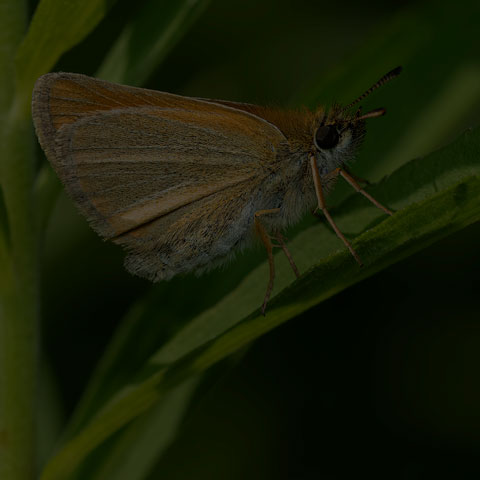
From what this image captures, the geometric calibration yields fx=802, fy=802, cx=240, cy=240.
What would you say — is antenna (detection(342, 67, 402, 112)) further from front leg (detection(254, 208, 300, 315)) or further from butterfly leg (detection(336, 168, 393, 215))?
front leg (detection(254, 208, 300, 315))

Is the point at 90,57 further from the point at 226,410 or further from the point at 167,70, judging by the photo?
the point at 226,410

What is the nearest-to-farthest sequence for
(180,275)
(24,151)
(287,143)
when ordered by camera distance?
1. (24,151)
2. (180,275)
3. (287,143)

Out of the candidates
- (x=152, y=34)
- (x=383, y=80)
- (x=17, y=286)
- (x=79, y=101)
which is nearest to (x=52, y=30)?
(x=152, y=34)

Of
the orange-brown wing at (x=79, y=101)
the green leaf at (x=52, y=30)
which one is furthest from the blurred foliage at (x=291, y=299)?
the orange-brown wing at (x=79, y=101)

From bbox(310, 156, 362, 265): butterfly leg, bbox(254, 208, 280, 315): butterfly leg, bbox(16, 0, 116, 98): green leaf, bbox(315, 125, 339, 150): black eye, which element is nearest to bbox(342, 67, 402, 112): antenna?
bbox(315, 125, 339, 150): black eye

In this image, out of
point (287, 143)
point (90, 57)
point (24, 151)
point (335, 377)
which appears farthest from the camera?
point (90, 57)

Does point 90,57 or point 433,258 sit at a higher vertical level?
point 90,57

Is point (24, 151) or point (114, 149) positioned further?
point (114, 149)

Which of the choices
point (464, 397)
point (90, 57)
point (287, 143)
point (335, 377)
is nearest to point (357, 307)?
point (335, 377)
